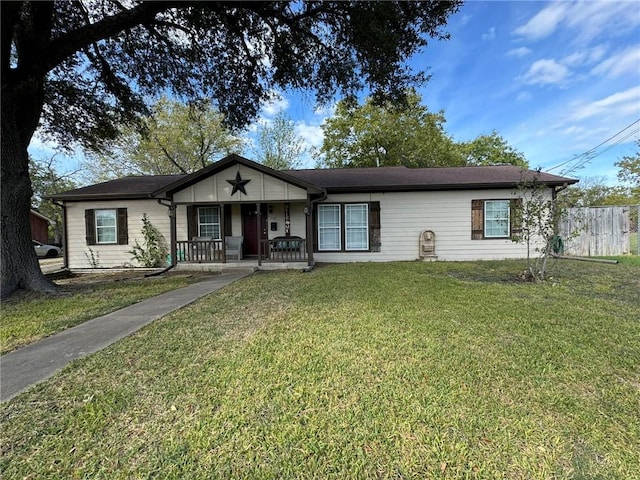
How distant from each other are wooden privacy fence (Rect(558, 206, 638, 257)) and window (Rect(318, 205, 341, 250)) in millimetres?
8074

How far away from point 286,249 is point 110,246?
6.86 metres

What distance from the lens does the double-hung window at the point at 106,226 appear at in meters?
11.4

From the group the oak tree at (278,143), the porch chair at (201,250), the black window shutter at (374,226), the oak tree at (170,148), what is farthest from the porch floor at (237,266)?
the oak tree at (170,148)

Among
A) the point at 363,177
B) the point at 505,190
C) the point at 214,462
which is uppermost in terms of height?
the point at 363,177

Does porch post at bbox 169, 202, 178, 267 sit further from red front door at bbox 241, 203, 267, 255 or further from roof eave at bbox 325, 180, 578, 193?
roof eave at bbox 325, 180, 578, 193

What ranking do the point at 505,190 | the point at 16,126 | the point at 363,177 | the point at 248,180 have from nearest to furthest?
the point at 16,126 < the point at 248,180 < the point at 505,190 < the point at 363,177

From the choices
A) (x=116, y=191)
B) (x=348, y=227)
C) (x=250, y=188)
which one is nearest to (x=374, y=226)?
(x=348, y=227)

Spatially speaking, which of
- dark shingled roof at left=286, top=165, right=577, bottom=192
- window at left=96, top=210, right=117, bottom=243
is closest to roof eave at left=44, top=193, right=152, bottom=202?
window at left=96, top=210, right=117, bottom=243

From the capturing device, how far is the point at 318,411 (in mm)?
2230

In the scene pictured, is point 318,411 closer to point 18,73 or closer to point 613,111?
point 18,73

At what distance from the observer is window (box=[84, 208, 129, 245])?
11.4 meters

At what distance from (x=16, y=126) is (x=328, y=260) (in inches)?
347

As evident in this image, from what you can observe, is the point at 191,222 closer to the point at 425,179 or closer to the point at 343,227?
the point at 343,227

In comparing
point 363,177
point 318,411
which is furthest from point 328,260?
point 318,411
